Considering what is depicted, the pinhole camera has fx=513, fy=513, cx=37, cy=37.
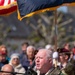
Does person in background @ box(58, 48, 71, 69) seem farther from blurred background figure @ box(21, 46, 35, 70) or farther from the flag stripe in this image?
the flag stripe

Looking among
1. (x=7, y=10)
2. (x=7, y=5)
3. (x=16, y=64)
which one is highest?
(x=7, y=5)

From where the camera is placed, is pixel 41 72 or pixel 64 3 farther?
pixel 64 3

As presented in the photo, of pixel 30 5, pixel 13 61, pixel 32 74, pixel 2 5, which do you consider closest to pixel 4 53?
pixel 13 61

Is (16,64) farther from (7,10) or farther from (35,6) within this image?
(35,6)

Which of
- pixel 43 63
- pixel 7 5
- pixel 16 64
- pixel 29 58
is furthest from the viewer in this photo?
pixel 29 58

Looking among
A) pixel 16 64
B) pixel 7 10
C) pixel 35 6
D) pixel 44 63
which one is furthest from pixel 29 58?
pixel 44 63

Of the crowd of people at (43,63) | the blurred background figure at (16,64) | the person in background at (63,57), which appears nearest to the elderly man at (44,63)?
the crowd of people at (43,63)

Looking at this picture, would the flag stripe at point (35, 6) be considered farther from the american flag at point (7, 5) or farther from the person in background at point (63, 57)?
the person in background at point (63, 57)

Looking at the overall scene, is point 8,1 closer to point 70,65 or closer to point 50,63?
point 50,63

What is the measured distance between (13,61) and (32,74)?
294 cm

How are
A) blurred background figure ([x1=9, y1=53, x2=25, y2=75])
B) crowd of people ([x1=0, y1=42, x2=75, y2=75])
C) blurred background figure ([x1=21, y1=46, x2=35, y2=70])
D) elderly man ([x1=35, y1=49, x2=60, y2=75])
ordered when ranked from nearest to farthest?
crowd of people ([x1=0, y1=42, x2=75, y2=75]), elderly man ([x1=35, y1=49, x2=60, y2=75]), blurred background figure ([x1=9, y1=53, x2=25, y2=75]), blurred background figure ([x1=21, y1=46, x2=35, y2=70])

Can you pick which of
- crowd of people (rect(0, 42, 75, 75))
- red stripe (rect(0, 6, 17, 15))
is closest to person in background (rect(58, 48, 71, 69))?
crowd of people (rect(0, 42, 75, 75))

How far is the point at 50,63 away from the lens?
28.9 ft

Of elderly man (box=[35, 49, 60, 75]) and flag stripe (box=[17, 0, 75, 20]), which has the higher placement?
flag stripe (box=[17, 0, 75, 20])
